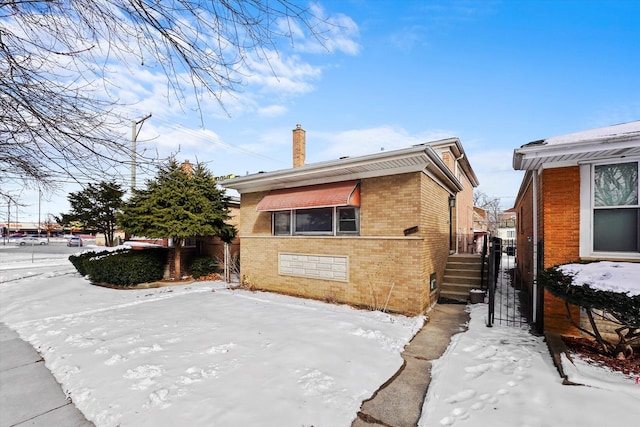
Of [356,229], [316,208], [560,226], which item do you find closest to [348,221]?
[356,229]

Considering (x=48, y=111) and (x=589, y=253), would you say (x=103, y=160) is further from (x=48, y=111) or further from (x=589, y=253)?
(x=589, y=253)

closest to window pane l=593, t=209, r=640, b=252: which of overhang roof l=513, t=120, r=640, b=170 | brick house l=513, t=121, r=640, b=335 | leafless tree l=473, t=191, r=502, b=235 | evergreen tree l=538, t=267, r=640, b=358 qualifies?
brick house l=513, t=121, r=640, b=335

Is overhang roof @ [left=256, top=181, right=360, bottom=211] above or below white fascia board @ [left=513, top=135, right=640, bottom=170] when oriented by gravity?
below

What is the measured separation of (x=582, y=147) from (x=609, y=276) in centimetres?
234

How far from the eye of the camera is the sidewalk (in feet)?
11.5

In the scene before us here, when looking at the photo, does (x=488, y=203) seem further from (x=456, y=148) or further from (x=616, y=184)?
(x=616, y=184)

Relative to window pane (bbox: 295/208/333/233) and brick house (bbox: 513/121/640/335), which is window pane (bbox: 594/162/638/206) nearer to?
brick house (bbox: 513/121/640/335)

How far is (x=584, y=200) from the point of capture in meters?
5.55

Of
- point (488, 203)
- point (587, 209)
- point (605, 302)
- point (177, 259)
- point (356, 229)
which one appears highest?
point (488, 203)

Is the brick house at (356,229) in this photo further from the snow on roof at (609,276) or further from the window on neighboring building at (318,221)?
the snow on roof at (609,276)

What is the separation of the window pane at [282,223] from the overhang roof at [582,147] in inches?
273

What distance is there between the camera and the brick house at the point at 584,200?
5215 millimetres

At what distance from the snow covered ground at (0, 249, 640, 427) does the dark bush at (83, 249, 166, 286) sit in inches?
164

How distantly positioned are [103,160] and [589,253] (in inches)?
320
